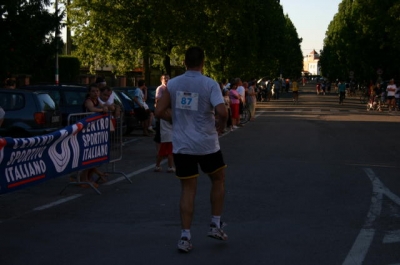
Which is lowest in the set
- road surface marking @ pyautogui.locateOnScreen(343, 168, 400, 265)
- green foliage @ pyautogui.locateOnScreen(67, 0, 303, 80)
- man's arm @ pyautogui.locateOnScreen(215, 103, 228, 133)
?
road surface marking @ pyautogui.locateOnScreen(343, 168, 400, 265)

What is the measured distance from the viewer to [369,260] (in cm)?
681

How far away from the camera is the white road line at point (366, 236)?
6.88 m

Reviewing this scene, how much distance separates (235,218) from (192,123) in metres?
2.06

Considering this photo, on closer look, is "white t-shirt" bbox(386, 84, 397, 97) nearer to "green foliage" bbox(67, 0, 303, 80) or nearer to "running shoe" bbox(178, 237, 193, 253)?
"green foliage" bbox(67, 0, 303, 80)

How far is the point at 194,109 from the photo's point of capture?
7160 millimetres

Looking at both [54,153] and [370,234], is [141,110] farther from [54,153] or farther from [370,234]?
[370,234]

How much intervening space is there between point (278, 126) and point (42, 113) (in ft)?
44.2

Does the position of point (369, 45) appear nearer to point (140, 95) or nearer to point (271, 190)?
point (140, 95)

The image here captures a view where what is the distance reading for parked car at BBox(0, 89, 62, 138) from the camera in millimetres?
16047

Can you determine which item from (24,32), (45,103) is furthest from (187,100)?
(24,32)

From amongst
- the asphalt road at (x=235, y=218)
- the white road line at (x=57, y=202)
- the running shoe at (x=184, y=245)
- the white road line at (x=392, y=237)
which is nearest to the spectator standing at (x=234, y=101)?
the asphalt road at (x=235, y=218)

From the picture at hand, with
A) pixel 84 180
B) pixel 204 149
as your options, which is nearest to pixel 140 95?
pixel 84 180

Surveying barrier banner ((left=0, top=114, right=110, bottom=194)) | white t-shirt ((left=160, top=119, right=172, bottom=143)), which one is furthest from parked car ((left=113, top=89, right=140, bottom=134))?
barrier banner ((left=0, top=114, right=110, bottom=194))

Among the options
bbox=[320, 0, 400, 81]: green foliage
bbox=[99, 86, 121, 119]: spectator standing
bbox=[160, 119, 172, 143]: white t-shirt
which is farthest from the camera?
bbox=[320, 0, 400, 81]: green foliage
